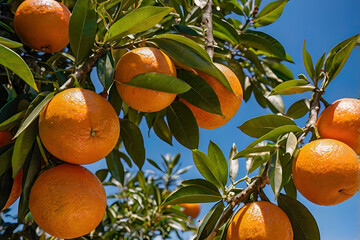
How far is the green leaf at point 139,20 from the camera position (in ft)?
3.39

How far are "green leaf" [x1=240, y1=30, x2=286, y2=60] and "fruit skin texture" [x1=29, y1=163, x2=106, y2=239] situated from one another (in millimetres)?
1016

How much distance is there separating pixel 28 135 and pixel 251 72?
170cm

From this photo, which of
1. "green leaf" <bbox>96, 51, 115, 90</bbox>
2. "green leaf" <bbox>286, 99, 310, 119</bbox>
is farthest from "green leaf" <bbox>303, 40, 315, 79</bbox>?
"green leaf" <bbox>96, 51, 115, 90</bbox>

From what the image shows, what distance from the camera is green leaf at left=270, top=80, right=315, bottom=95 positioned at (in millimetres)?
1193

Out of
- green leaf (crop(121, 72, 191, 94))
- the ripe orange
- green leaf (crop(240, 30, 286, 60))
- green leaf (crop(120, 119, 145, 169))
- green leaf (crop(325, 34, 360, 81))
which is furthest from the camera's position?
the ripe orange

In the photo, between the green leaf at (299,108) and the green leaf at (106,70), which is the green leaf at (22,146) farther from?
the green leaf at (299,108)

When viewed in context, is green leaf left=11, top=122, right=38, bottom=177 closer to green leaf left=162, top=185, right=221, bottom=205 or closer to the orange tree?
the orange tree

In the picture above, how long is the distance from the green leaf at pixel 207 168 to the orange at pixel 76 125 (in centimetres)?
34

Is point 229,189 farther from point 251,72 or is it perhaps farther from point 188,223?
point 188,223

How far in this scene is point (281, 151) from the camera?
43.4 inches

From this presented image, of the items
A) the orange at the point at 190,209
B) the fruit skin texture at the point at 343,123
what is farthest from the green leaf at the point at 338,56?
the orange at the point at 190,209

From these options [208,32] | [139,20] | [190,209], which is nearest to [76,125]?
[139,20]

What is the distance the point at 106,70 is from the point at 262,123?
484 mm

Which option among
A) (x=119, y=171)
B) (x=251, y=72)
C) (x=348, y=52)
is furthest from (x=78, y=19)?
(x=251, y=72)
